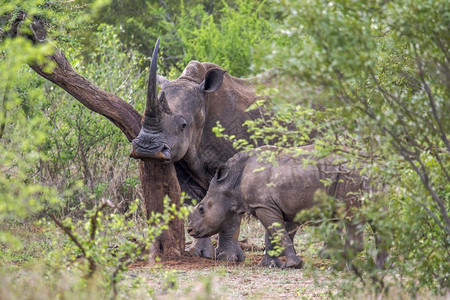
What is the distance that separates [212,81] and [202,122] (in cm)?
56

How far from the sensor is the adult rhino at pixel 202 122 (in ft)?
34.5

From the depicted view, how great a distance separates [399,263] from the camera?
22.8 ft

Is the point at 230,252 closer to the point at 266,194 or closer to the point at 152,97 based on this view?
the point at 266,194

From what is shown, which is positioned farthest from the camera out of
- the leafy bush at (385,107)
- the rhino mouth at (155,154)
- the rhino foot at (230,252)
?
the rhino foot at (230,252)

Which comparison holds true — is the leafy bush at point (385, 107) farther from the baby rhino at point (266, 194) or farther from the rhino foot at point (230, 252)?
the rhino foot at point (230, 252)

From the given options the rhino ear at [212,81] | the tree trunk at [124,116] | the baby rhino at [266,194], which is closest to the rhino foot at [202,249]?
the tree trunk at [124,116]

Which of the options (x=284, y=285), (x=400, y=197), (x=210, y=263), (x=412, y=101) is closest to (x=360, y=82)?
(x=412, y=101)

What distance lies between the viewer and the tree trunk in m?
10.3

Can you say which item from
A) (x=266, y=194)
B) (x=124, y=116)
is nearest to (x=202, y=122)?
(x=124, y=116)

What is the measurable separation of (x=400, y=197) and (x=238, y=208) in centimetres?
370

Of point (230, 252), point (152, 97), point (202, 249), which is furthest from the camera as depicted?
point (202, 249)

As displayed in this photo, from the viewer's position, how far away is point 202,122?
11.2m

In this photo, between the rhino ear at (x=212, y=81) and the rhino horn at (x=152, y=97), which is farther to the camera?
the rhino ear at (x=212, y=81)

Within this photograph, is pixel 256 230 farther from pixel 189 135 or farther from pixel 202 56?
pixel 202 56
